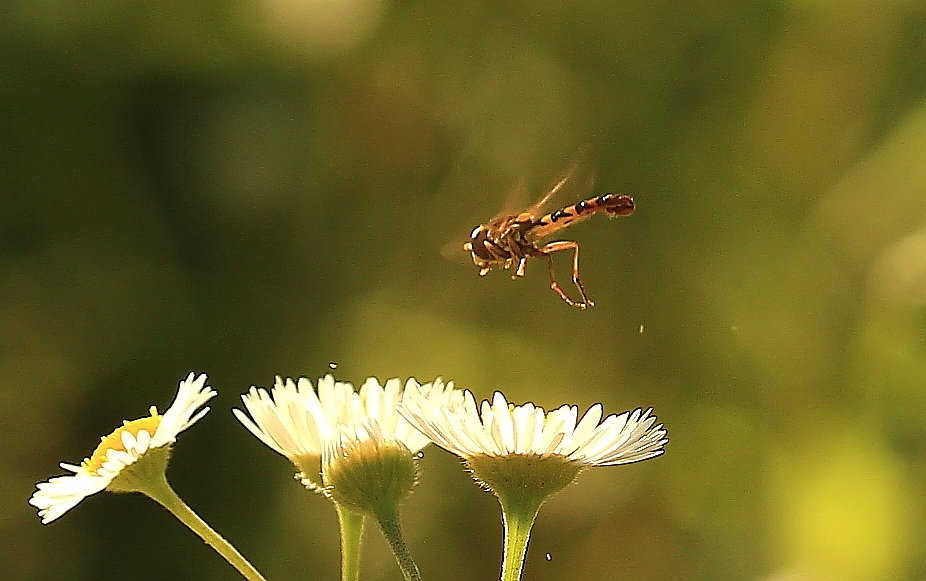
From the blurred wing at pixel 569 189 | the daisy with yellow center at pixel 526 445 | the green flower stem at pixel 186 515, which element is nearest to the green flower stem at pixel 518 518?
the daisy with yellow center at pixel 526 445

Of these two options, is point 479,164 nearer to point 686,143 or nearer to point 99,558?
point 686,143

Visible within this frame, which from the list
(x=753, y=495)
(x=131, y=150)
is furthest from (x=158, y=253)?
(x=753, y=495)

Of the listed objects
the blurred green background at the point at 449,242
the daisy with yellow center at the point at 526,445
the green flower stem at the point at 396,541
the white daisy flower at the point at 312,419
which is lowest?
the green flower stem at the point at 396,541

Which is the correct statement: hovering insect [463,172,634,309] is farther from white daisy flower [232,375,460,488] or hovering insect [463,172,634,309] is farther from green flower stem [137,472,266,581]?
green flower stem [137,472,266,581]

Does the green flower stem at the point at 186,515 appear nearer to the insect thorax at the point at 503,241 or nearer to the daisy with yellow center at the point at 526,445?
the daisy with yellow center at the point at 526,445

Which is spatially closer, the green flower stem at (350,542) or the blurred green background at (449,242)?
the green flower stem at (350,542)
